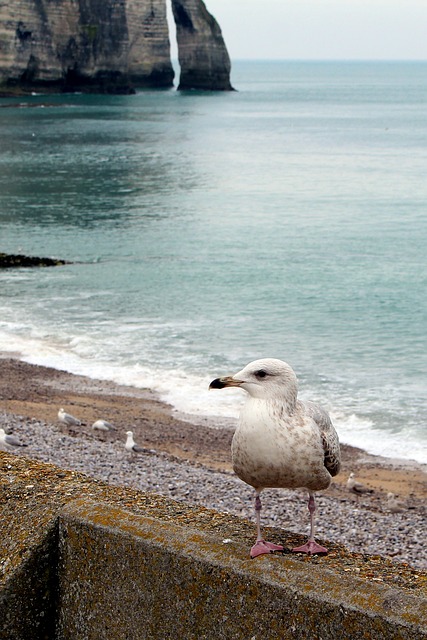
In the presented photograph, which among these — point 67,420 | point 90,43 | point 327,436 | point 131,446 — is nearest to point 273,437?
point 327,436

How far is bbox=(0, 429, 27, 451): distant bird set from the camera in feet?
59.2

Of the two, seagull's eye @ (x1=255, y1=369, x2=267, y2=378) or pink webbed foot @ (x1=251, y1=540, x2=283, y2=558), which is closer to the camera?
pink webbed foot @ (x1=251, y1=540, x2=283, y2=558)

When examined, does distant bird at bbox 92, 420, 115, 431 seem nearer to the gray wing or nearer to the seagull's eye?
the gray wing

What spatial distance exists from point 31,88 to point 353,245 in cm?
12563

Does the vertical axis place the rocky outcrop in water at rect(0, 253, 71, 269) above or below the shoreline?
below

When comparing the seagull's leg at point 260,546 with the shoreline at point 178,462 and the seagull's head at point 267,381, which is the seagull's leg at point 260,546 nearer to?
the seagull's head at point 267,381

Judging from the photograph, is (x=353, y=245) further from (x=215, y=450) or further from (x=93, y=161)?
(x=93, y=161)

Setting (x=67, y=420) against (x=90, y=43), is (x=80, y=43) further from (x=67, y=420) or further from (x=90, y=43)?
(x=67, y=420)

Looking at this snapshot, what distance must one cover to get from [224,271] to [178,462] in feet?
87.6

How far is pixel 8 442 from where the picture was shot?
18.2 meters

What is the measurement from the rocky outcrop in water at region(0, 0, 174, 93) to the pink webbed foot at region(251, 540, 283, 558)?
156177 millimetres

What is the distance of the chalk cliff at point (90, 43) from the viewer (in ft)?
511

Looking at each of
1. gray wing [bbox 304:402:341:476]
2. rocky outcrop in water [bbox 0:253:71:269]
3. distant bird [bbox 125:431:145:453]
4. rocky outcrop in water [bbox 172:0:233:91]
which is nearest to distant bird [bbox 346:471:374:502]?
distant bird [bbox 125:431:145:453]

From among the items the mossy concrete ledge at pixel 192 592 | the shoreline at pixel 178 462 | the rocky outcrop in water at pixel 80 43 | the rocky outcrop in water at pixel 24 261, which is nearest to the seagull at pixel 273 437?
the mossy concrete ledge at pixel 192 592
